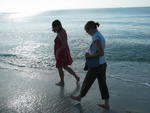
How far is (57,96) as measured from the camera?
605cm

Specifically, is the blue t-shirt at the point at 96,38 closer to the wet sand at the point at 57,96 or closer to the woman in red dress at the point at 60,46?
the wet sand at the point at 57,96

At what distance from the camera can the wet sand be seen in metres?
5.24

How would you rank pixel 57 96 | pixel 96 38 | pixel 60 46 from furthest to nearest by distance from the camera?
pixel 60 46 → pixel 57 96 → pixel 96 38

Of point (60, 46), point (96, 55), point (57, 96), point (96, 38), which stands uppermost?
point (96, 38)

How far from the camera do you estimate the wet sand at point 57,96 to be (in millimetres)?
5240

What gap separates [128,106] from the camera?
5379 mm

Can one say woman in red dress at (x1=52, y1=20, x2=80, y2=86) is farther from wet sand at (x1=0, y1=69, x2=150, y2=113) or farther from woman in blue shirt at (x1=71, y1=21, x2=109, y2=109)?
woman in blue shirt at (x1=71, y1=21, x2=109, y2=109)

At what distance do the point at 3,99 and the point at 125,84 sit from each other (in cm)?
325

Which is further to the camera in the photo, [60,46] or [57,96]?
[60,46]

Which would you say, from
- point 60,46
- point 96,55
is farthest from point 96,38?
point 60,46

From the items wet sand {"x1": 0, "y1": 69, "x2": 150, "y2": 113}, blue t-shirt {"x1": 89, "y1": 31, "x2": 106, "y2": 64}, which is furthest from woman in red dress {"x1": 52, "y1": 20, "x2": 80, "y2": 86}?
blue t-shirt {"x1": 89, "y1": 31, "x2": 106, "y2": 64}

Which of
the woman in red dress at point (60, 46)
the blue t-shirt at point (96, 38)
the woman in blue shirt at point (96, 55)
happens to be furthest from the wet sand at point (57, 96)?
the blue t-shirt at point (96, 38)

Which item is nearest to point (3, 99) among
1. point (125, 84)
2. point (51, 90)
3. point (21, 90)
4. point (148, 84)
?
point (21, 90)

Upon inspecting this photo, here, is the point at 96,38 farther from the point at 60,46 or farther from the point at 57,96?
the point at 57,96
